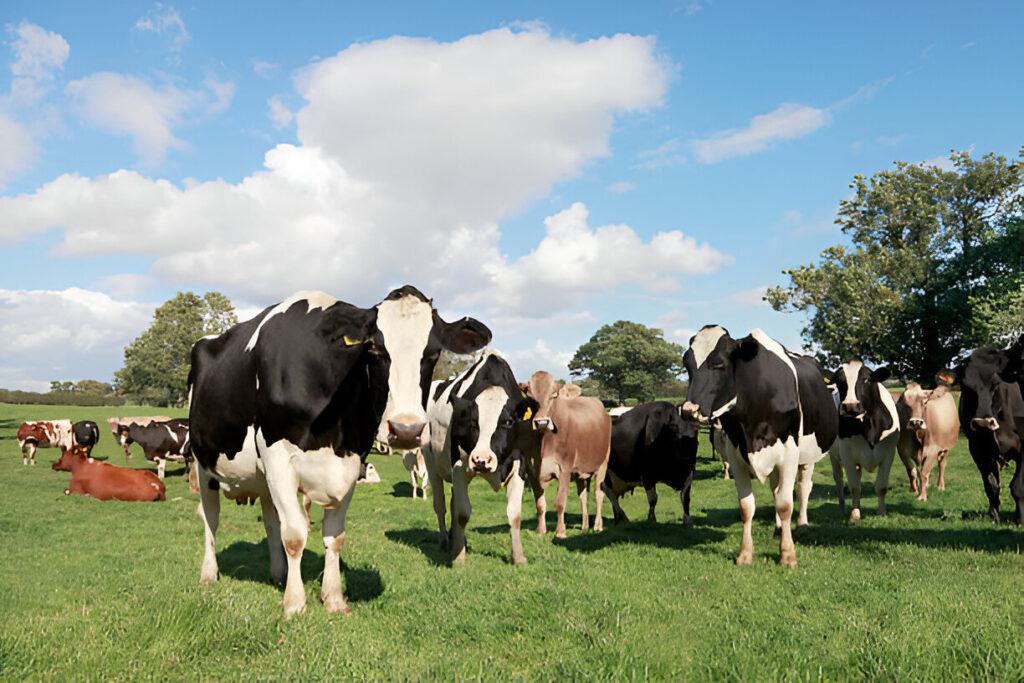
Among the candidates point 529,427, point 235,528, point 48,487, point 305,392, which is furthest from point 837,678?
point 48,487

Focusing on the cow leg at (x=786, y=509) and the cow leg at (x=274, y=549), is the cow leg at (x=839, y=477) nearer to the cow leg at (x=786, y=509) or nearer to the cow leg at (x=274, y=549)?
the cow leg at (x=786, y=509)

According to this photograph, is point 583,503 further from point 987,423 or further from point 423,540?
point 987,423

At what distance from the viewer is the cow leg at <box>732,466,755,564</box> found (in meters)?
8.21

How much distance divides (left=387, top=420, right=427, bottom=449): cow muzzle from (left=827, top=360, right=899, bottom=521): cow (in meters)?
9.01

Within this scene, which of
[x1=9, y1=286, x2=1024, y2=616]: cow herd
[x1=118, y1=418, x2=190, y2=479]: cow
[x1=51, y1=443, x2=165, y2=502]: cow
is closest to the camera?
[x1=9, y1=286, x2=1024, y2=616]: cow herd

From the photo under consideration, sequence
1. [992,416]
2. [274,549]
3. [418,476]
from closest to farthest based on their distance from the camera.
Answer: [274,549] → [992,416] → [418,476]

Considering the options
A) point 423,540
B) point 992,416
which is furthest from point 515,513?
point 992,416

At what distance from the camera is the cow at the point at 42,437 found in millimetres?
24578

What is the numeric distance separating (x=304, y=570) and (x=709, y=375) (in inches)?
215

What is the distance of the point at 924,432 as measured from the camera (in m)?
14.1

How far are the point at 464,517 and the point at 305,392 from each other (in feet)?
11.3

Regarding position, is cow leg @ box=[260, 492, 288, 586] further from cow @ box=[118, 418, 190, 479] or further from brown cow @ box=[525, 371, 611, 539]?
cow @ box=[118, 418, 190, 479]

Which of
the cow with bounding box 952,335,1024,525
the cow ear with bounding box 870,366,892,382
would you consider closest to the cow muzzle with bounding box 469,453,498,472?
the cow with bounding box 952,335,1024,525

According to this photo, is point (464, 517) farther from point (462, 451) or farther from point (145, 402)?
point (145, 402)
